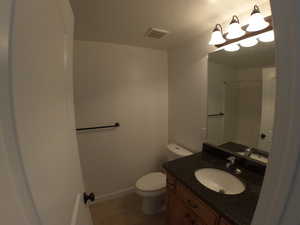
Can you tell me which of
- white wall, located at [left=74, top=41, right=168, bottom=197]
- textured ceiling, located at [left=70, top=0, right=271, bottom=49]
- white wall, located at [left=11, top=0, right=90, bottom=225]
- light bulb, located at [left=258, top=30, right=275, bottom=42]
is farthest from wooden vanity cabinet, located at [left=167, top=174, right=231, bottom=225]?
textured ceiling, located at [left=70, top=0, right=271, bottom=49]

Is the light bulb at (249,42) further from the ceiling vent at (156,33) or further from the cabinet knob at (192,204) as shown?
the cabinet knob at (192,204)

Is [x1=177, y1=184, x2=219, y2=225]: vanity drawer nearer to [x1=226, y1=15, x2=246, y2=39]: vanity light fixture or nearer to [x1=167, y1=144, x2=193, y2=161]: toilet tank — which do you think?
[x1=167, y1=144, x2=193, y2=161]: toilet tank

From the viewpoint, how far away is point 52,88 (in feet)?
1.51

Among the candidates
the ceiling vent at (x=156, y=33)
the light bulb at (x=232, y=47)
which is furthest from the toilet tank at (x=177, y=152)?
the ceiling vent at (x=156, y=33)

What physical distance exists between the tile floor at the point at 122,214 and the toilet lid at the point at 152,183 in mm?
404

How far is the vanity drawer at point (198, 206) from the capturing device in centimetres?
85

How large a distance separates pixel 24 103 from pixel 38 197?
22 cm

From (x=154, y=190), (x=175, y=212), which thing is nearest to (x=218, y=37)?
(x=175, y=212)

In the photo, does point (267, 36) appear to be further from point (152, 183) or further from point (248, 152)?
point (152, 183)

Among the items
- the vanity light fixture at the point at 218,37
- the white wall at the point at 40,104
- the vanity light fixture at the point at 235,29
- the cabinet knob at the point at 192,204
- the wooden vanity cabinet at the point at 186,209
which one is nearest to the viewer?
→ the white wall at the point at 40,104

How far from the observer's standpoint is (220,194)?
910 mm

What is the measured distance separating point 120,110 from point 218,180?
4.74 ft

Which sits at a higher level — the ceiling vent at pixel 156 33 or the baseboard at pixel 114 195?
the ceiling vent at pixel 156 33

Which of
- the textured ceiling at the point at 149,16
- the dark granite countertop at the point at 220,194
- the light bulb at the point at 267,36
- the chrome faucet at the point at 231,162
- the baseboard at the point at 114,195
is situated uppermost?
the textured ceiling at the point at 149,16
